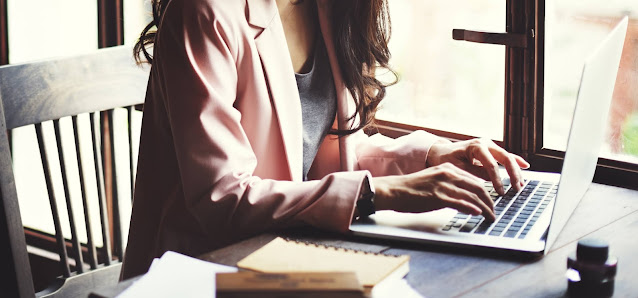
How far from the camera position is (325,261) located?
39.4 inches

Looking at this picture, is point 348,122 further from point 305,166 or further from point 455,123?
point 455,123

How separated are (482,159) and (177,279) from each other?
2.08ft

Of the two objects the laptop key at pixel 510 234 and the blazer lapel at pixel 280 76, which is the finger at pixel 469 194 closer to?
the laptop key at pixel 510 234

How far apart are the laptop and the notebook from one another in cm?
14

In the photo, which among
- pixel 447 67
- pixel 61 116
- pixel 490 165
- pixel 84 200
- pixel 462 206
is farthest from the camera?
pixel 447 67

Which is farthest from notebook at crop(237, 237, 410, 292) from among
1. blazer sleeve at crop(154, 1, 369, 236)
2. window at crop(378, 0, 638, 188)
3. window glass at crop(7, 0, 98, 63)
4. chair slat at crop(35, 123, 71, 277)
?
window glass at crop(7, 0, 98, 63)

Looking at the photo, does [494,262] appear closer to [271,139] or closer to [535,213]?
[535,213]

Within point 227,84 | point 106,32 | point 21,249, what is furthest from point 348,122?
point 106,32

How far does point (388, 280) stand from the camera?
3.14ft

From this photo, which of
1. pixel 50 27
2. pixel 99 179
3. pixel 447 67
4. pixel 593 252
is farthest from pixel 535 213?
pixel 50 27

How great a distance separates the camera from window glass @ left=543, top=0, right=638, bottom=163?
1554 mm

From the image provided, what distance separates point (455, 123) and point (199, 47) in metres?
0.78

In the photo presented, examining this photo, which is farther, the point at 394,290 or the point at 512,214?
the point at 512,214

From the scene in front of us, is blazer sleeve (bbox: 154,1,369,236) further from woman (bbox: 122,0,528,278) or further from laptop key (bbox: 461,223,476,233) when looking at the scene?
laptop key (bbox: 461,223,476,233)
